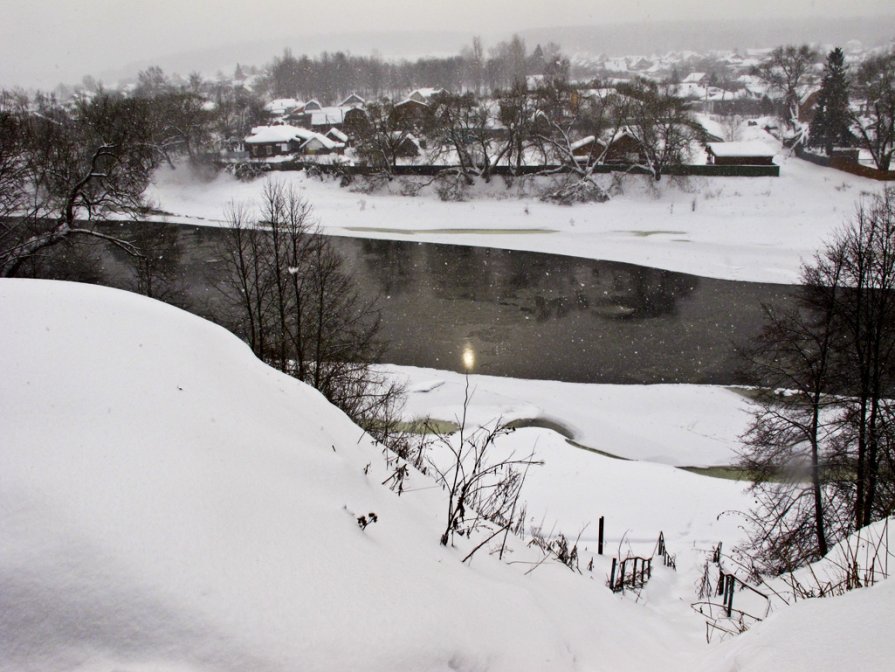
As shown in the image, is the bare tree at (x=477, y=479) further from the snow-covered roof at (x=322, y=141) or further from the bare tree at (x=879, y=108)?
the snow-covered roof at (x=322, y=141)

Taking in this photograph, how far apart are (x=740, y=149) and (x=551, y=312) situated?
80.6 feet

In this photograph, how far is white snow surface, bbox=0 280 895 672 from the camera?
204cm

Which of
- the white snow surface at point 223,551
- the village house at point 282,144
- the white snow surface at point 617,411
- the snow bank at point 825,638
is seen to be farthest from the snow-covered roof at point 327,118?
the snow bank at point 825,638

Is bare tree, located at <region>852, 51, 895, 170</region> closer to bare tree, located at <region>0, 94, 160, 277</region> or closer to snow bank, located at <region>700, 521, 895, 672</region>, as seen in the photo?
bare tree, located at <region>0, 94, 160, 277</region>

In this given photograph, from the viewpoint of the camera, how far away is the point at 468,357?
18094 millimetres

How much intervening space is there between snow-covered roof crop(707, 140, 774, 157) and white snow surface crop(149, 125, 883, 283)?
1.61 meters

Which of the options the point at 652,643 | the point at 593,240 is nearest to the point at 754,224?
the point at 593,240

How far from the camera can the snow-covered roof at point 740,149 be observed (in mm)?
37537

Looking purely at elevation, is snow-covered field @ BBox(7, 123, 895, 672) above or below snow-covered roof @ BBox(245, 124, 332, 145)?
below

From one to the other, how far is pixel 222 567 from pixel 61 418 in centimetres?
107

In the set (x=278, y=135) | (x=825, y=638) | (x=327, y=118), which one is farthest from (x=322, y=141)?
(x=825, y=638)

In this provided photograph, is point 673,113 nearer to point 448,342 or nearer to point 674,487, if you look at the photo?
point 448,342

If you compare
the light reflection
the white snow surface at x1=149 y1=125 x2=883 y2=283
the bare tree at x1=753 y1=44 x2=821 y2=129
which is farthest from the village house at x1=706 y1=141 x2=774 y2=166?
the light reflection

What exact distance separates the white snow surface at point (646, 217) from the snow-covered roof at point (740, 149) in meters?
1.61
